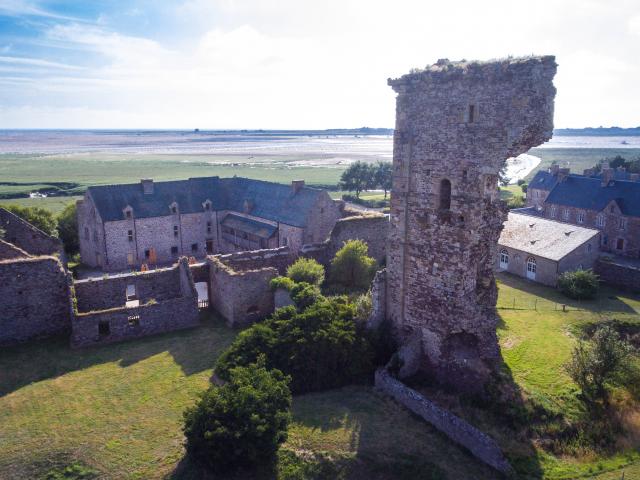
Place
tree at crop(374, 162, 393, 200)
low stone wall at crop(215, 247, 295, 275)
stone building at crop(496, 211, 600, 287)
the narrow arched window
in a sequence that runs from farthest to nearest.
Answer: tree at crop(374, 162, 393, 200), stone building at crop(496, 211, 600, 287), low stone wall at crop(215, 247, 295, 275), the narrow arched window

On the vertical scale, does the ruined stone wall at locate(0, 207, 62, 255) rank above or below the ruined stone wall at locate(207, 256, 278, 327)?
above

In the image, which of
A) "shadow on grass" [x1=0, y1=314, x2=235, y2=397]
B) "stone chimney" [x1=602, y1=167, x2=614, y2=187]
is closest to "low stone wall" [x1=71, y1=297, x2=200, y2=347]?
"shadow on grass" [x1=0, y1=314, x2=235, y2=397]

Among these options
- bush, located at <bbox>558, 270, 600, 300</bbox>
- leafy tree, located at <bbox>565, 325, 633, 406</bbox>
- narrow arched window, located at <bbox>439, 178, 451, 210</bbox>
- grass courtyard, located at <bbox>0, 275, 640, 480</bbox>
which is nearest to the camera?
grass courtyard, located at <bbox>0, 275, 640, 480</bbox>

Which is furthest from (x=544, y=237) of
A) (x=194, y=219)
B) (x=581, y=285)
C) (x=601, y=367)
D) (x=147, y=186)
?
(x=147, y=186)

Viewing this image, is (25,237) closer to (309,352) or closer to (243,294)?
(243,294)

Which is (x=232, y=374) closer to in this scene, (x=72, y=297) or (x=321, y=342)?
(x=321, y=342)

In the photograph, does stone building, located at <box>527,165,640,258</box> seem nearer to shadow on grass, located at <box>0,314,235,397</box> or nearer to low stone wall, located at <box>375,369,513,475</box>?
low stone wall, located at <box>375,369,513,475</box>
